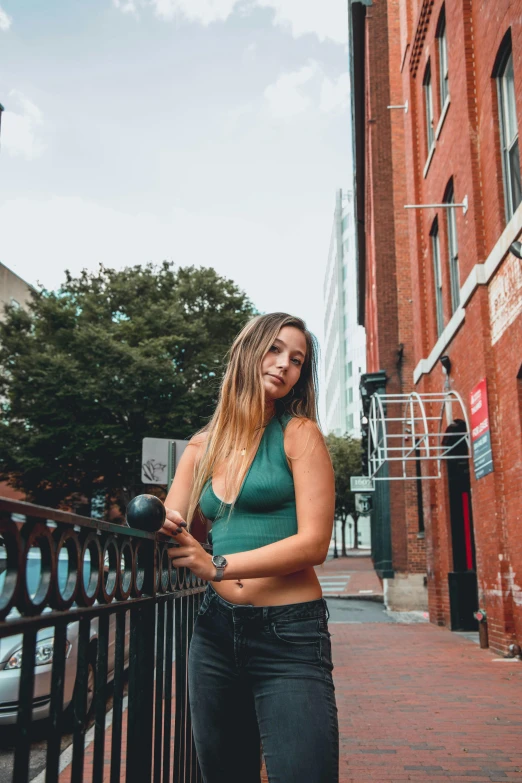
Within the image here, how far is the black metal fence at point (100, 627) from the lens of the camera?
130cm

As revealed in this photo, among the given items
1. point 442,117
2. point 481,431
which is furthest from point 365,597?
point 442,117

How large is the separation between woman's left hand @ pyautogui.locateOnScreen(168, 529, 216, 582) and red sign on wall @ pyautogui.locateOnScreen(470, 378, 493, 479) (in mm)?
8287

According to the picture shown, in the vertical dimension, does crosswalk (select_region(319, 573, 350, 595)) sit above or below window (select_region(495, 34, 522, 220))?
below

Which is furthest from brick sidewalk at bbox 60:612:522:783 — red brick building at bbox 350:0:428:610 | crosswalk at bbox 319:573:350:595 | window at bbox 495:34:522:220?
crosswalk at bbox 319:573:350:595

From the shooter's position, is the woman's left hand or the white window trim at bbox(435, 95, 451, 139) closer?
the woman's left hand

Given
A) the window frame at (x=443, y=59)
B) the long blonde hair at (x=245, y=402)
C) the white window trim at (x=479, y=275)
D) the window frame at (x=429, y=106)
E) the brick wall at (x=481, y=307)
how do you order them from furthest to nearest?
the window frame at (x=429, y=106), the window frame at (x=443, y=59), the brick wall at (x=481, y=307), the white window trim at (x=479, y=275), the long blonde hair at (x=245, y=402)

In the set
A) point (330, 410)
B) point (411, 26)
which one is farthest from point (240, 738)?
point (330, 410)

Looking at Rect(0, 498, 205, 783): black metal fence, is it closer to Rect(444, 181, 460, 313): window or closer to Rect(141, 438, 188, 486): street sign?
Rect(141, 438, 188, 486): street sign

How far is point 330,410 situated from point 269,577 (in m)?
104

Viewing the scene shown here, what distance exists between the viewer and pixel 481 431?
10156 millimetres

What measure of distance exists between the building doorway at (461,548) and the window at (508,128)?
439cm

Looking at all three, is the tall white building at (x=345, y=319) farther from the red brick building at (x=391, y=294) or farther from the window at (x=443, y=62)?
the window at (x=443, y=62)

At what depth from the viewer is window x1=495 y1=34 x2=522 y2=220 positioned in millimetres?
9523

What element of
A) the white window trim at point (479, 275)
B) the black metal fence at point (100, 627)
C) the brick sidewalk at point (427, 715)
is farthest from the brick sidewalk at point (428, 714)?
the white window trim at point (479, 275)
